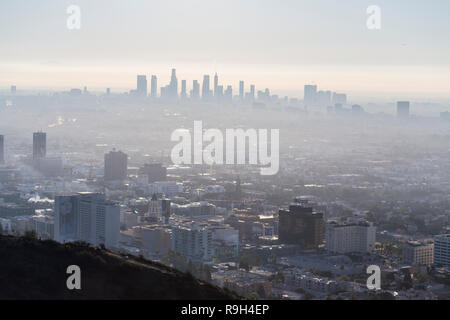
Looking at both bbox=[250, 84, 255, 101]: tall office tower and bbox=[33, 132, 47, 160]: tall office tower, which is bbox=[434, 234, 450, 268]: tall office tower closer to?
bbox=[33, 132, 47, 160]: tall office tower

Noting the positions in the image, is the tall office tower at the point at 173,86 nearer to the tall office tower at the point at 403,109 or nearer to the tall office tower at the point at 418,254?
the tall office tower at the point at 403,109

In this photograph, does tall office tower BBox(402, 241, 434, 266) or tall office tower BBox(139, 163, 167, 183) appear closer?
tall office tower BBox(402, 241, 434, 266)

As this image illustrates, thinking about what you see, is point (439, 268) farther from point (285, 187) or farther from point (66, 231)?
point (285, 187)

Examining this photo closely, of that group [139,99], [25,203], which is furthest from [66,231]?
[139,99]

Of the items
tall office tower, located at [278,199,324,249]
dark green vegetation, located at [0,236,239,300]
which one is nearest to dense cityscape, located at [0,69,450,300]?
tall office tower, located at [278,199,324,249]

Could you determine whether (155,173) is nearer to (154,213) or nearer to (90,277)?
(154,213)

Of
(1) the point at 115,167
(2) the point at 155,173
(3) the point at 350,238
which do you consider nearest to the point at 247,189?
(2) the point at 155,173

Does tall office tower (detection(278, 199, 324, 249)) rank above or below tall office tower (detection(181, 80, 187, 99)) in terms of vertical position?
below
